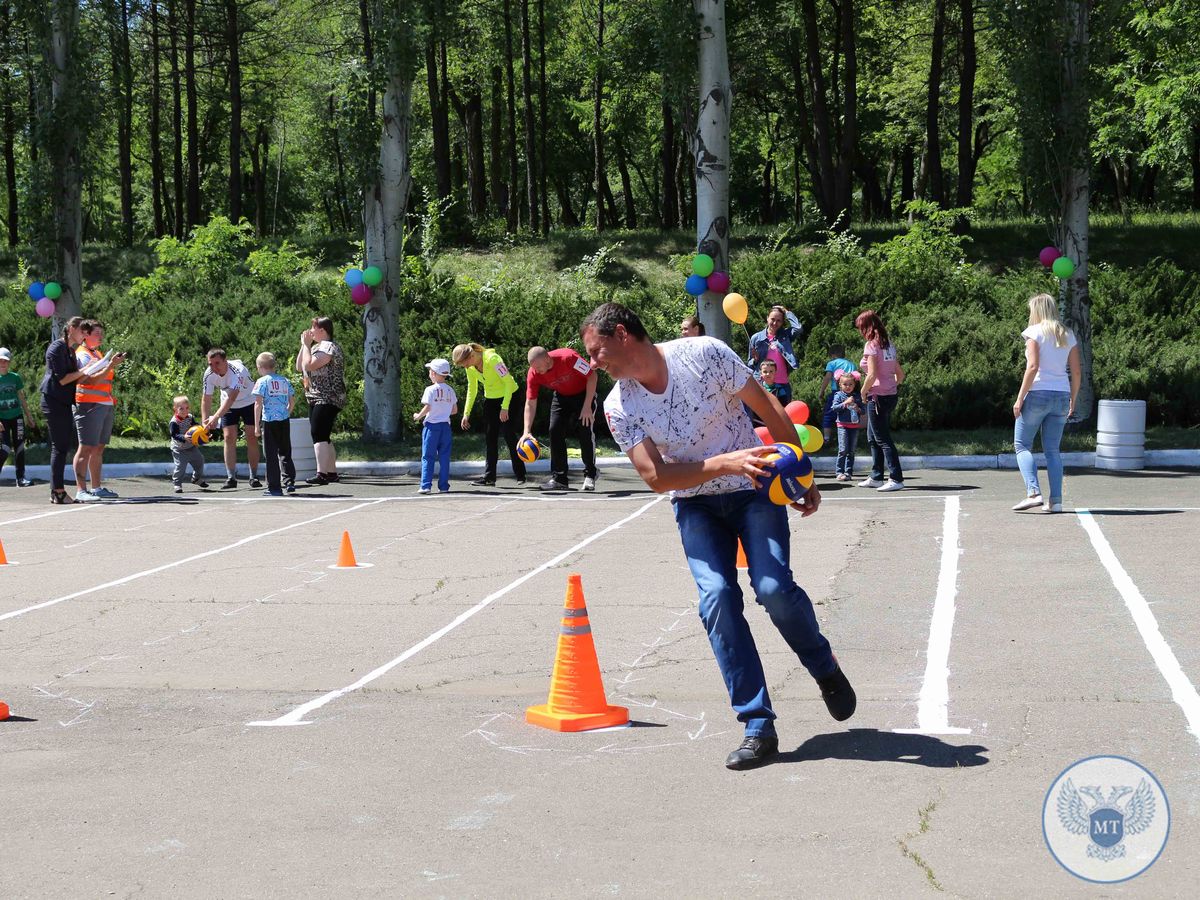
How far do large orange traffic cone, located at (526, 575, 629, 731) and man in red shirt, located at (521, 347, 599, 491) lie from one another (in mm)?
9578

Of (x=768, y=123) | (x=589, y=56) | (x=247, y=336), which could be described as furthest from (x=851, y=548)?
(x=768, y=123)

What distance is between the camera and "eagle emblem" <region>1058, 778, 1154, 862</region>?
4301 mm

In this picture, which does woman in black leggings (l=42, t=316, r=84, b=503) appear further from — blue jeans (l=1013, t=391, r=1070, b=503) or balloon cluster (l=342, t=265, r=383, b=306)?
blue jeans (l=1013, t=391, r=1070, b=503)

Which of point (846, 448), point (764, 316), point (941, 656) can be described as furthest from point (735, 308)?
Result: point (941, 656)

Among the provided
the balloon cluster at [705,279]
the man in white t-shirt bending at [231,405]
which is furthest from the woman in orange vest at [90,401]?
the balloon cluster at [705,279]

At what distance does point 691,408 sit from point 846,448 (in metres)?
11.4

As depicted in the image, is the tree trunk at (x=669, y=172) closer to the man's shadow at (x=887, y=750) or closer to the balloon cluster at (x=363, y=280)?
the balloon cluster at (x=363, y=280)

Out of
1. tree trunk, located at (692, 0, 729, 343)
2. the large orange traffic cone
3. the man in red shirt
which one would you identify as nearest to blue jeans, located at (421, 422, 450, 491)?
the man in red shirt

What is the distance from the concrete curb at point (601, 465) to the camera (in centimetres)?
1788

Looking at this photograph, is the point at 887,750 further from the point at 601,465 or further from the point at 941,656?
the point at 601,465

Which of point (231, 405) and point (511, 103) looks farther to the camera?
point (511, 103)

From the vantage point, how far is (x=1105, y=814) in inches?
176

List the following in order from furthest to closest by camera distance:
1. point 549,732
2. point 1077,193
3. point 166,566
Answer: point 1077,193 < point 166,566 < point 549,732
